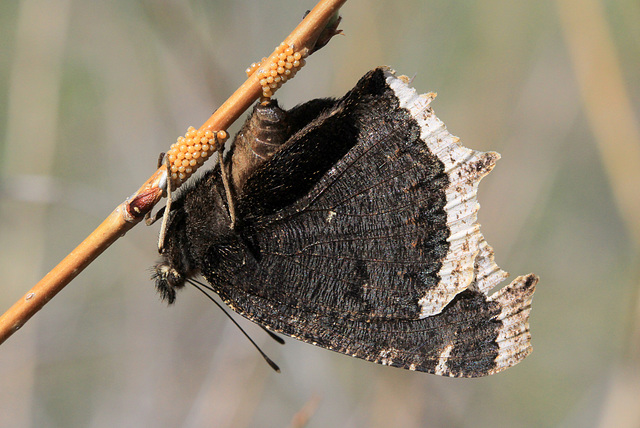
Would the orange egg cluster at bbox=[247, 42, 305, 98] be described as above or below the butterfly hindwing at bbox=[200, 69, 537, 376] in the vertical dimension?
→ above

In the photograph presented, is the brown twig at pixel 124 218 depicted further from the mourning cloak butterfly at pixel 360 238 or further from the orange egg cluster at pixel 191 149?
the mourning cloak butterfly at pixel 360 238

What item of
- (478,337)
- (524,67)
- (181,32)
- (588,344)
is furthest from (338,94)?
(588,344)

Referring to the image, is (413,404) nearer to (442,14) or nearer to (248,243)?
(248,243)

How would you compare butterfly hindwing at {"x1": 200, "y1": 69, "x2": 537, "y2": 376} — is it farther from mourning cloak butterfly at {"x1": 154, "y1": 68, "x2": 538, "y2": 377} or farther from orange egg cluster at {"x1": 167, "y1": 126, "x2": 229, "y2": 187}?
orange egg cluster at {"x1": 167, "y1": 126, "x2": 229, "y2": 187}

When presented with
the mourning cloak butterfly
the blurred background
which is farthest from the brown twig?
the blurred background

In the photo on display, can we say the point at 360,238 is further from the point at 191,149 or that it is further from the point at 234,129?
the point at 234,129

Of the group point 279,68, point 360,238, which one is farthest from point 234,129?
point 279,68
